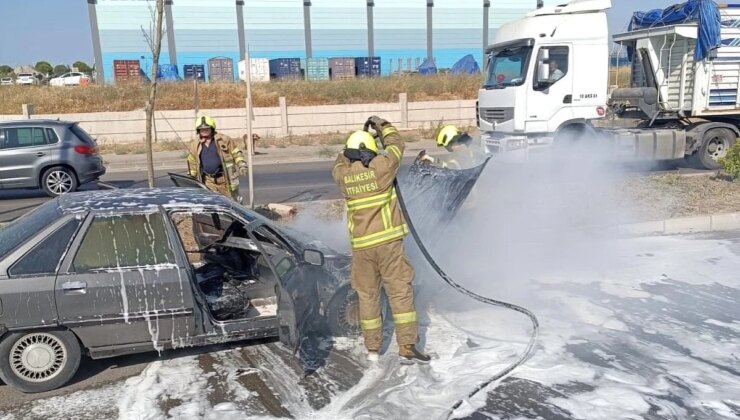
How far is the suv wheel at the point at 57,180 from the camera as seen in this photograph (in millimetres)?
12219

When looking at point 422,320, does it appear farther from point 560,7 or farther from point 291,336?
point 560,7

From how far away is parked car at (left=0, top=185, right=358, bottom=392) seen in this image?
401cm

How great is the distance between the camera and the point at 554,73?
1206 cm

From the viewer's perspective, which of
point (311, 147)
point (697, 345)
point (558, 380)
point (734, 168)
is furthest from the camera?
point (311, 147)

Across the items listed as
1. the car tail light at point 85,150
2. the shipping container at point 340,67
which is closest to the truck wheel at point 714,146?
the car tail light at point 85,150

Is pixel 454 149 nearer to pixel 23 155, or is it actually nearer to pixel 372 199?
pixel 372 199

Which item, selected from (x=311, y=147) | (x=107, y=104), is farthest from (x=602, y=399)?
(x=107, y=104)

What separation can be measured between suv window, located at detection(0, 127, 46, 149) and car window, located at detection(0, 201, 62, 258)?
8.68 m

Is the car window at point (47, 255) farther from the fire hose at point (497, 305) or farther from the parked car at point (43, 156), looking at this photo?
the parked car at point (43, 156)

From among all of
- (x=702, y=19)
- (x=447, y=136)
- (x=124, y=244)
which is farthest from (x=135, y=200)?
(x=702, y=19)

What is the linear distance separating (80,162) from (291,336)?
33.0ft

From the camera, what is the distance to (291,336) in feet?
13.3

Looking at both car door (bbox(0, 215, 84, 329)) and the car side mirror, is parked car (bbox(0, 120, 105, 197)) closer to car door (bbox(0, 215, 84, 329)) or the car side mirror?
car door (bbox(0, 215, 84, 329))

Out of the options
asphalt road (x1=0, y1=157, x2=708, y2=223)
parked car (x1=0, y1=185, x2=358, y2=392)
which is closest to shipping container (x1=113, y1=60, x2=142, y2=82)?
asphalt road (x1=0, y1=157, x2=708, y2=223)
